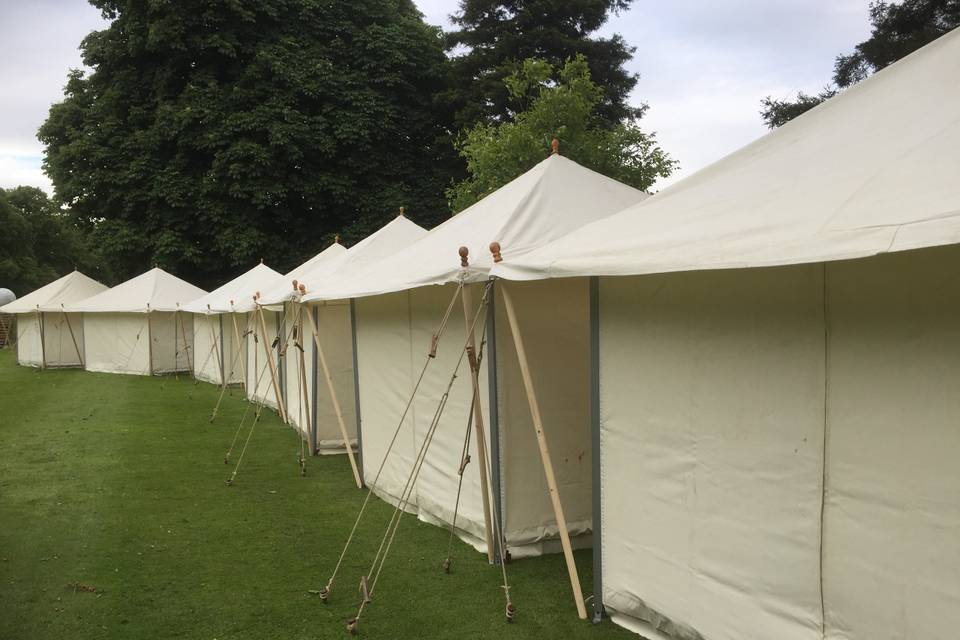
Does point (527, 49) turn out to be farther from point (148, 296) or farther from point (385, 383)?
point (385, 383)

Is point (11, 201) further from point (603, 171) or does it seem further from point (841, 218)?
point (841, 218)

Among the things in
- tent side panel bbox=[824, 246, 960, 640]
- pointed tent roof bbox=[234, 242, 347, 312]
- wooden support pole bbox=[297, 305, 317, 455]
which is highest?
pointed tent roof bbox=[234, 242, 347, 312]

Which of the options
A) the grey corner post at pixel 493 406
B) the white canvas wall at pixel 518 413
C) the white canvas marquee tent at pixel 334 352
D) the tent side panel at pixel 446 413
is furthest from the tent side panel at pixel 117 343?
the grey corner post at pixel 493 406

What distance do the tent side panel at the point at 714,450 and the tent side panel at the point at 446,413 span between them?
5.11 ft

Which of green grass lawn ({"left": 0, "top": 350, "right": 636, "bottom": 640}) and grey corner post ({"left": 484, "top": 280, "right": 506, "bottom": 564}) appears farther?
grey corner post ({"left": 484, "top": 280, "right": 506, "bottom": 564})

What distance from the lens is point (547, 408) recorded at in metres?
5.87

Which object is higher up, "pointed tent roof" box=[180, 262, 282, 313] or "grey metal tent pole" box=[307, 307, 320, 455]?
"pointed tent roof" box=[180, 262, 282, 313]

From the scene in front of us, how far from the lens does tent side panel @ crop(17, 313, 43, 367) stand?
2492 cm

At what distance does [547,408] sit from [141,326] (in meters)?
19.5

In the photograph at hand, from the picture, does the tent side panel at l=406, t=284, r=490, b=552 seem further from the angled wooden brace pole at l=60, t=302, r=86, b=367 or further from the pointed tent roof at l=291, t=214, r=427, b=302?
the angled wooden brace pole at l=60, t=302, r=86, b=367

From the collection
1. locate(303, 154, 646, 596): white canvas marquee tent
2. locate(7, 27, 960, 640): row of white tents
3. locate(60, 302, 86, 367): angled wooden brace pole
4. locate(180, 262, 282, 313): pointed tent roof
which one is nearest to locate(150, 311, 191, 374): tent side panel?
locate(180, 262, 282, 313): pointed tent roof

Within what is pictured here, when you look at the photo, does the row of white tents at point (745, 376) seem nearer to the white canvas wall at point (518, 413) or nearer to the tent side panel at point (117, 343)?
the white canvas wall at point (518, 413)

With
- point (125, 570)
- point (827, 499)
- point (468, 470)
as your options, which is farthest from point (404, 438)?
point (827, 499)

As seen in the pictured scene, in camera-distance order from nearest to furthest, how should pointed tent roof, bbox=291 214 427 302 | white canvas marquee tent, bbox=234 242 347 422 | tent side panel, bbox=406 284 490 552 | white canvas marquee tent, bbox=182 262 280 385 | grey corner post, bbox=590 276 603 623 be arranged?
1. grey corner post, bbox=590 276 603 623
2. tent side panel, bbox=406 284 490 552
3. pointed tent roof, bbox=291 214 427 302
4. white canvas marquee tent, bbox=234 242 347 422
5. white canvas marquee tent, bbox=182 262 280 385
